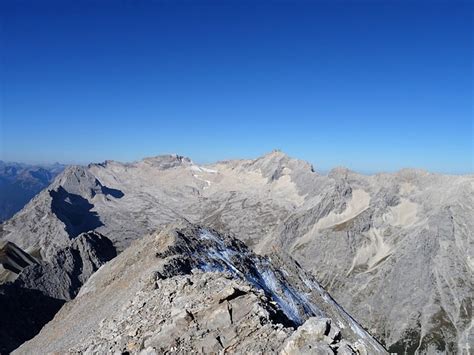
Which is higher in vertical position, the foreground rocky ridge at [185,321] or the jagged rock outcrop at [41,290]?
the foreground rocky ridge at [185,321]

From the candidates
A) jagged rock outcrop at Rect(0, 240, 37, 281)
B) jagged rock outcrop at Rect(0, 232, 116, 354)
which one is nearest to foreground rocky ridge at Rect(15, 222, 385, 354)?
jagged rock outcrop at Rect(0, 232, 116, 354)

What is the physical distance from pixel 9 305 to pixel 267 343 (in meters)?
106

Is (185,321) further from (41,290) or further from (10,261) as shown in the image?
(10,261)

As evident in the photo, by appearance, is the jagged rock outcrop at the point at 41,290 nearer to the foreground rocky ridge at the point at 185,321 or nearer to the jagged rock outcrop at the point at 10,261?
the jagged rock outcrop at the point at 10,261

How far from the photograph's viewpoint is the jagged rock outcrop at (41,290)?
10188cm

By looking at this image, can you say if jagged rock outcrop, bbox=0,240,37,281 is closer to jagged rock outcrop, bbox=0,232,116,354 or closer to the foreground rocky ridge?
jagged rock outcrop, bbox=0,232,116,354

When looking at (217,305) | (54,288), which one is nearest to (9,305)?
(54,288)

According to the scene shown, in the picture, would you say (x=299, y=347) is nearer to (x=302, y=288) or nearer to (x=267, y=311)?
(x=267, y=311)

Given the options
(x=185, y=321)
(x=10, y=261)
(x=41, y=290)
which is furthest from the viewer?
(x=10, y=261)

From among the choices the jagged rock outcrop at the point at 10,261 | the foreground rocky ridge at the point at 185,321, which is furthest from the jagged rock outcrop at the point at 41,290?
the foreground rocky ridge at the point at 185,321

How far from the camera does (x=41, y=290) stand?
14725 centimetres

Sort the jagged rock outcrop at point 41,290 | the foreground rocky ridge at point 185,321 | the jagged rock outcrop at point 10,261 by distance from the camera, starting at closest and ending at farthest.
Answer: the foreground rocky ridge at point 185,321, the jagged rock outcrop at point 41,290, the jagged rock outcrop at point 10,261

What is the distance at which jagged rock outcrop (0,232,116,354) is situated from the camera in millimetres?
101875

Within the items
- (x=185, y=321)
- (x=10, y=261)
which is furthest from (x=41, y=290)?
(x=185, y=321)
